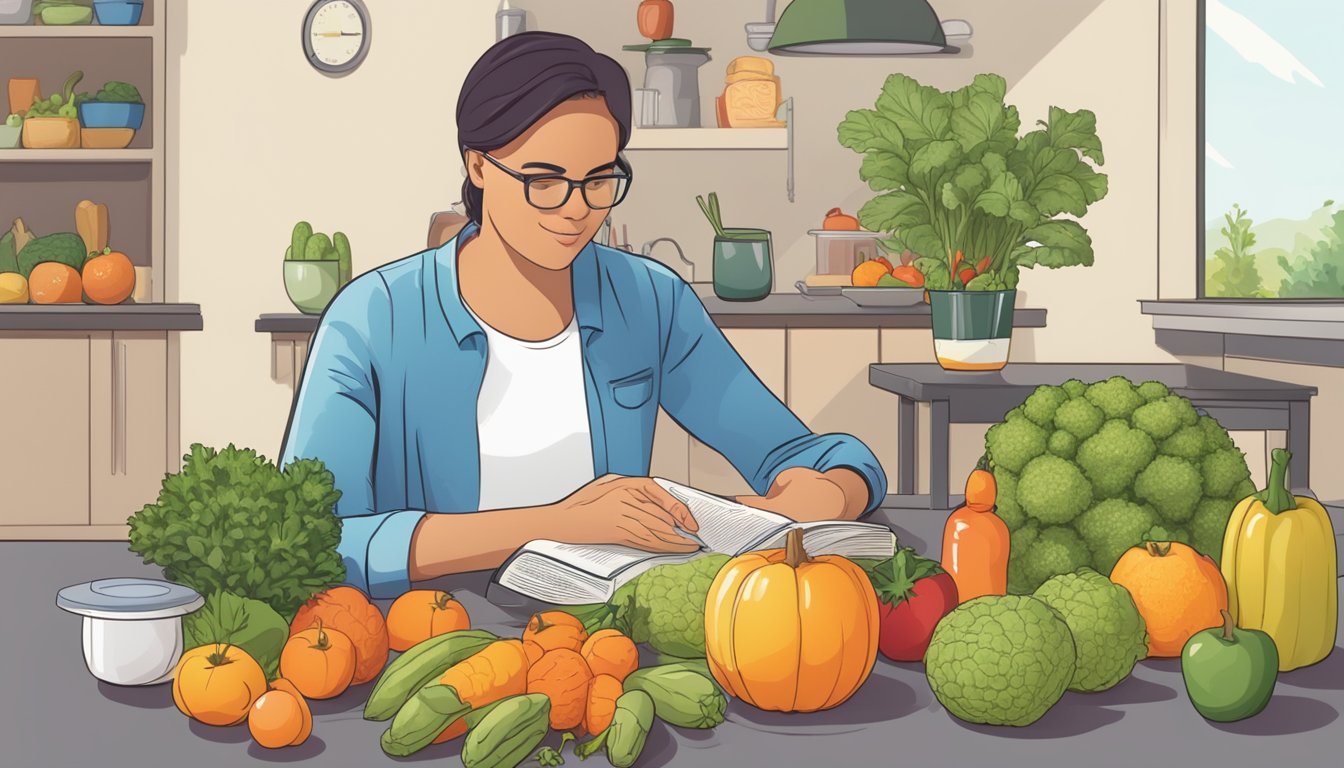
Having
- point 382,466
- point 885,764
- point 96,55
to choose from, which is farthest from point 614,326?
point 96,55

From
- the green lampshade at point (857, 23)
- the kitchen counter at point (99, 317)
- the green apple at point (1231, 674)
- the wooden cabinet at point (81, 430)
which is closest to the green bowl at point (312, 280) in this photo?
the kitchen counter at point (99, 317)

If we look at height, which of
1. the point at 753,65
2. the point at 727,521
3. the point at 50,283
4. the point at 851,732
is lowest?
the point at 851,732

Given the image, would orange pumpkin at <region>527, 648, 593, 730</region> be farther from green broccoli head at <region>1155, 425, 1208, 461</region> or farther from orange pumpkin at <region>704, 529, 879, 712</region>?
green broccoli head at <region>1155, 425, 1208, 461</region>

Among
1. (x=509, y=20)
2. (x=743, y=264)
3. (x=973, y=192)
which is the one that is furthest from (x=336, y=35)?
(x=973, y=192)

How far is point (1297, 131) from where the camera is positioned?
471cm

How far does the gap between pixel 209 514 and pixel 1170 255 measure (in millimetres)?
4475

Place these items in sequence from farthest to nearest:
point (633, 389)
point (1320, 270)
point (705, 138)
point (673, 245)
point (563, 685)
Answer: point (673, 245) → point (1320, 270) → point (705, 138) → point (633, 389) → point (563, 685)

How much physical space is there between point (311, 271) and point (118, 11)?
4.26ft

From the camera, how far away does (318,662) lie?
100cm

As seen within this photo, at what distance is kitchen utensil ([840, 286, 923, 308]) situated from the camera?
14.2ft

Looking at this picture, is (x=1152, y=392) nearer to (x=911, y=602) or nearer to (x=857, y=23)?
(x=911, y=602)

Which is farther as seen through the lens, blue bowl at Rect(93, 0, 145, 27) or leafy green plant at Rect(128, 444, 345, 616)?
blue bowl at Rect(93, 0, 145, 27)

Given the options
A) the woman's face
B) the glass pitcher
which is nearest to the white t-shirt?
the woman's face

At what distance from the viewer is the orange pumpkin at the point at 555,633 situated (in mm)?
996
